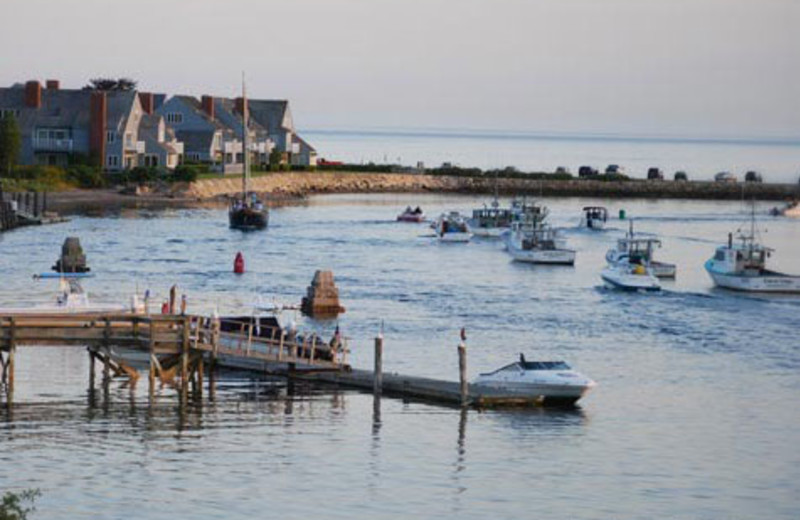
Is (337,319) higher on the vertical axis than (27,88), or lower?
lower

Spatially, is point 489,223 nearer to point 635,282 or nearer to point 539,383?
point 635,282

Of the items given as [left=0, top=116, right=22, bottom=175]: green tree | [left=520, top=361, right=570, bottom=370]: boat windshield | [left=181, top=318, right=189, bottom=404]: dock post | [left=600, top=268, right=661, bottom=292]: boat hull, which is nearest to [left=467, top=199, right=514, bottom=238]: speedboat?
[left=0, top=116, right=22, bottom=175]: green tree

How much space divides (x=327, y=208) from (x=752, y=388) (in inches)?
4829

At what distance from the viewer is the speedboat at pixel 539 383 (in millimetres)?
58531

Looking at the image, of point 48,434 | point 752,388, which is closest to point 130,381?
point 48,434

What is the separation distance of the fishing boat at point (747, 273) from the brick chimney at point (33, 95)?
9074 cm

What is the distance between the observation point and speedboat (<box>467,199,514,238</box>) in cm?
15138

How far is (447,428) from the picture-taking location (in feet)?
182

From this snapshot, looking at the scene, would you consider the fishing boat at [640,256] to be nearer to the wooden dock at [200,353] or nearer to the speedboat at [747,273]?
the speedboat at [747,273]

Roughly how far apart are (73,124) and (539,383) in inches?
4925

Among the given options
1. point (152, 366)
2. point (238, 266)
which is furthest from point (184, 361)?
point (238, 266)

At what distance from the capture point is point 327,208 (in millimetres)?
186750

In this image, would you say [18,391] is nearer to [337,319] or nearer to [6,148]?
[337,319]

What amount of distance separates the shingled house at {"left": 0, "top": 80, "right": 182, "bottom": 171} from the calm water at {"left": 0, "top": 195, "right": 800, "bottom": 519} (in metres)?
80.5
